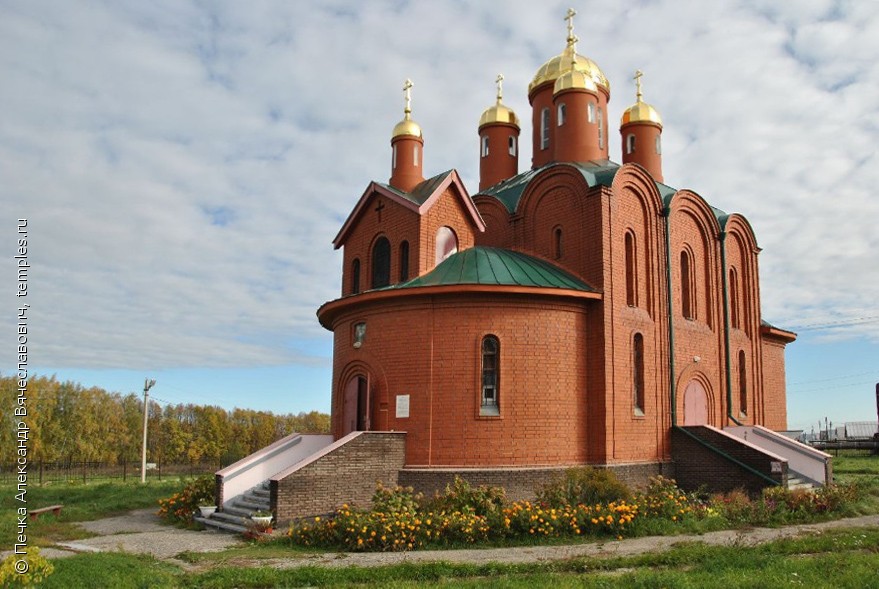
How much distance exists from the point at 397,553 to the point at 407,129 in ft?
39.7

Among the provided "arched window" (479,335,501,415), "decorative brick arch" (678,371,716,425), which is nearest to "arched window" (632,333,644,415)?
"decorative brick arch" (678,371,716,425)

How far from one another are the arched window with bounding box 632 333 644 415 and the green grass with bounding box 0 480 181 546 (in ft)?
35.1

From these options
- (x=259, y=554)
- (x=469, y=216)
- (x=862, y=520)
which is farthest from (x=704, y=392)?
(x=259, y=554)

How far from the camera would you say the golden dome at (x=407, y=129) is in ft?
62.4

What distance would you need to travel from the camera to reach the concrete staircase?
12.3 meters

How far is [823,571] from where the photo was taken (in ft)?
25.9

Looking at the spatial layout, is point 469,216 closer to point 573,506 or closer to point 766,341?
point 573,506

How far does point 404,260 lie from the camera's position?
53.4ft

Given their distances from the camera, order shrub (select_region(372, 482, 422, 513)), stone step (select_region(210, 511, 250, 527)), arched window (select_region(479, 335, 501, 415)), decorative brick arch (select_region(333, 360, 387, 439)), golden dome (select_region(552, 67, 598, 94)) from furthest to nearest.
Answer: golden dome (select_region(552, 67, 598, 94)), decorative brick arch (select_region(333, 360, 387, 439)), arched window (select_region(479, 335, 501, 415)), stone step (select_region(210, 511, 250, 527)), shrub (select_region(372, 482, 422, 513))

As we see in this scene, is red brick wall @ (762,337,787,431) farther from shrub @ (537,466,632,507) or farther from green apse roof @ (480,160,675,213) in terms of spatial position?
shrub @ (537,466,632,507)

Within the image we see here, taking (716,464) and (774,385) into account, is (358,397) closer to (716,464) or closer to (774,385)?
(716,464)

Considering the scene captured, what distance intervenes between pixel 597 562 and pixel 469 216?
9.80m

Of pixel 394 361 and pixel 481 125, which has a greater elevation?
pixel 481 125

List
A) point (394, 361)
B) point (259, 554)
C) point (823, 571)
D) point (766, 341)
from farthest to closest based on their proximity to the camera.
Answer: point (766, 341) < point (394, 361) < point (259, 554) < point (823, 571)
